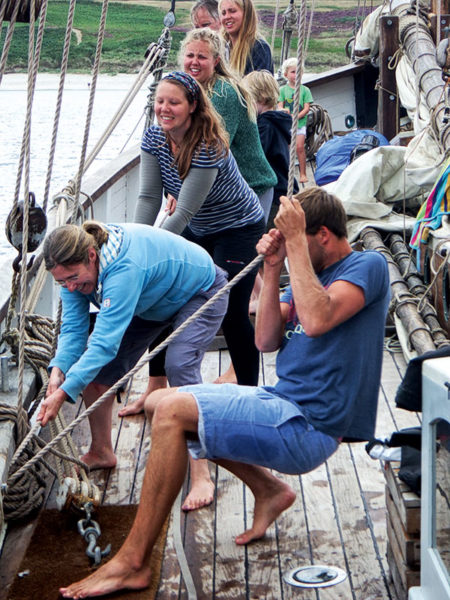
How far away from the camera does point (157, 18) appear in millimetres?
38062

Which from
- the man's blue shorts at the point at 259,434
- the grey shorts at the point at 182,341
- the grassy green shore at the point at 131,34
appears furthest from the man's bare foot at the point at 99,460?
the grassy green shore at the point at 131,34

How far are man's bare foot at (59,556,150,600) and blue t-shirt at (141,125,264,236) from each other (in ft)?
4.50

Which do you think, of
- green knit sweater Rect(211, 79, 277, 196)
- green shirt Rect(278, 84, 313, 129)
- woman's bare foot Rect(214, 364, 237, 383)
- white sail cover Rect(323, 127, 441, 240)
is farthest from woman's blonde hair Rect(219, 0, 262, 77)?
green shirt Rect(278, 84, 313, 129)

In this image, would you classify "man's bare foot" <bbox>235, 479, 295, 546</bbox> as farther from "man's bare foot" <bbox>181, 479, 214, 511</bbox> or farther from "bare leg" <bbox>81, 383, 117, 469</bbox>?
"bare leg" <bbox>81, 383, 117, 469</bbox>

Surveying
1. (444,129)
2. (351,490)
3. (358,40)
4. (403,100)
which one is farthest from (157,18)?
(351,490)

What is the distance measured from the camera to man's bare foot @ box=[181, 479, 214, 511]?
9.96ft

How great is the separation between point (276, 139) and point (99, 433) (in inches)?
79.5

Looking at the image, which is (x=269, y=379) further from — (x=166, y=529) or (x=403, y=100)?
(x=403, y=100)

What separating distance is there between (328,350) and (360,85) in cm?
928

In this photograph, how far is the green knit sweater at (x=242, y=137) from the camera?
3.50m

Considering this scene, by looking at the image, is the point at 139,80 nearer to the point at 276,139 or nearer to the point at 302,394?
the point at 276,139

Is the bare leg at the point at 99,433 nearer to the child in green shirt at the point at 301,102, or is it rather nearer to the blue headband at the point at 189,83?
the blue headband at the point at 189,83

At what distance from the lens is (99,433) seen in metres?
3.29

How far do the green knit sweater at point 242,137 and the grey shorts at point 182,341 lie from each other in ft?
2.22
